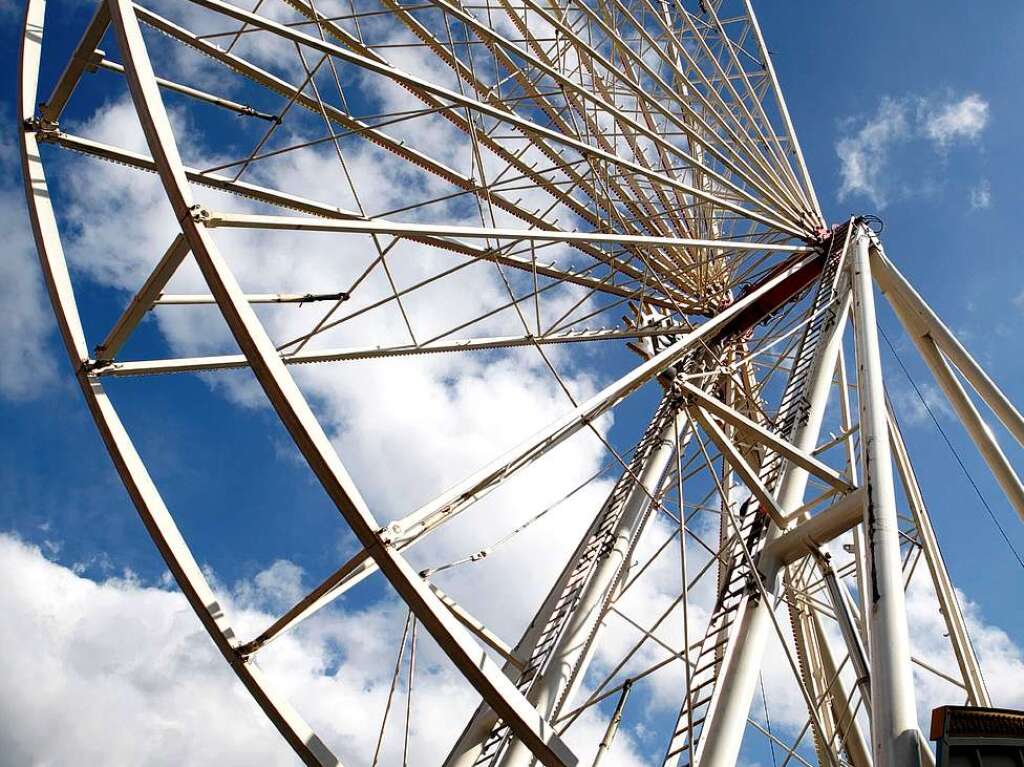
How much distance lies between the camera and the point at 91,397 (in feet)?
30.6

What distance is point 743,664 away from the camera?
9.50 metres

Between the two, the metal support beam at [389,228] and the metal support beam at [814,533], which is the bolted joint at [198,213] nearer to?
the metal support beam at [389,228]

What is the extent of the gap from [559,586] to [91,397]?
6.77 m

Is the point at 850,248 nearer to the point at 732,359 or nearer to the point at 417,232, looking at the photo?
the point at 732,359

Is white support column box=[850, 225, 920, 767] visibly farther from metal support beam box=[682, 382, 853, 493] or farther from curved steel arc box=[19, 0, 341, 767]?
curved steel arc box=[19, 0, 341, 767]

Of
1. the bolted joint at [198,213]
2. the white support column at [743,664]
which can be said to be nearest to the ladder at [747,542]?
the white support column at [743,664]

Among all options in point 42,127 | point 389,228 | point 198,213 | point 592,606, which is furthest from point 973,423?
point 42,127

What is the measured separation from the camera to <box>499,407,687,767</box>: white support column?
11578mm

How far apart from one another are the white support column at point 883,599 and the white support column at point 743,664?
1.22 metres

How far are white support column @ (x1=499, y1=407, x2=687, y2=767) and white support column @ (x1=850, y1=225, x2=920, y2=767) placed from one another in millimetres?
2875

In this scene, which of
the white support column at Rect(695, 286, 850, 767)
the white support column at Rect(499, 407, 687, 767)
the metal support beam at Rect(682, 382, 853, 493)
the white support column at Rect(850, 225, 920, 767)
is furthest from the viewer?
the white support column at Rect(499, 407, 687, 767)

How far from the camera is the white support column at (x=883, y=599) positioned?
762cm

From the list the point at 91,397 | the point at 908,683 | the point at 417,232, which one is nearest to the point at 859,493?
the point at 908,683

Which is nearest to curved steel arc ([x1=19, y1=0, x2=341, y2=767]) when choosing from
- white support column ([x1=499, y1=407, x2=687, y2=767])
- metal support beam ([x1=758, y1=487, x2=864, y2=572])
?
white support column ([x1=499, y1=407, x2=687, y2=767])
